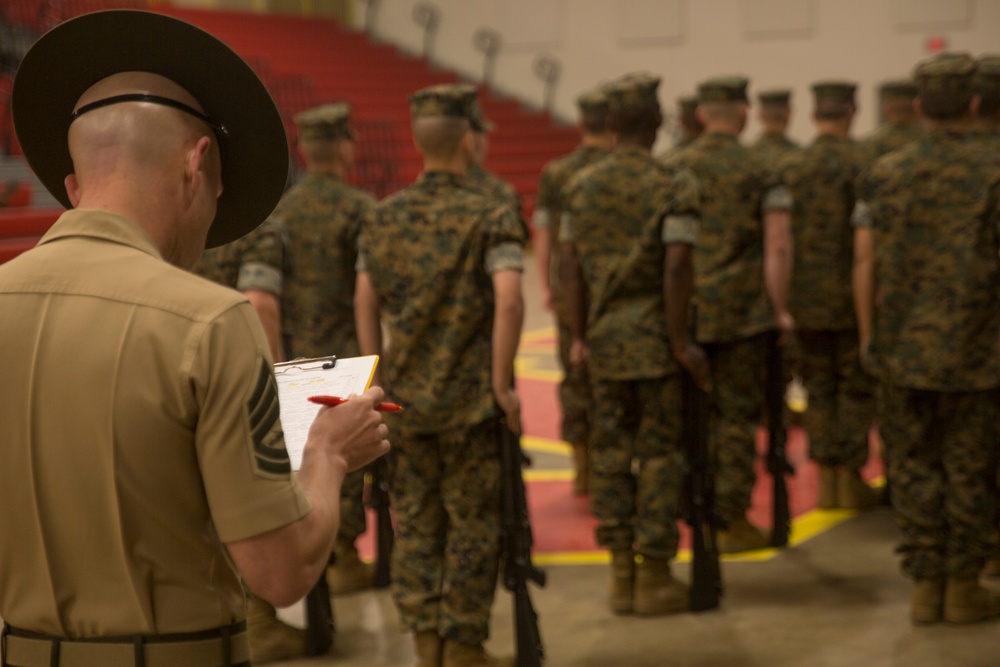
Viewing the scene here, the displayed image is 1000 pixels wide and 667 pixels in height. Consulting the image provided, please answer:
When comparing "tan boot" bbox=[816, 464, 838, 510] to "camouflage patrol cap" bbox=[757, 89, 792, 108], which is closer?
"tan boot" bbox=[816, 464, 838, 510]

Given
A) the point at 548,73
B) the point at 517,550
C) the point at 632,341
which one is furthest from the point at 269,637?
the point at 548,73

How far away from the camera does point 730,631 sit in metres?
3.87

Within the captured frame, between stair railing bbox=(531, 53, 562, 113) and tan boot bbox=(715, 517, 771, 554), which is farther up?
stair railing bbox=(531, 53, 562, 113)

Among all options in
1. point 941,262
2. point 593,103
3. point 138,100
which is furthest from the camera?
point 593,103

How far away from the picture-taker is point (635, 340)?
396 cm

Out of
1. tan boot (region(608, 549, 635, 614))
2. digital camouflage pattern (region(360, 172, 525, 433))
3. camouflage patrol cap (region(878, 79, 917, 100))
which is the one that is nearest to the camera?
digital camouflage pattern (region(360, 172, 525, 433))

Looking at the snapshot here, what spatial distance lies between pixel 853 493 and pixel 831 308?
0.89 metres

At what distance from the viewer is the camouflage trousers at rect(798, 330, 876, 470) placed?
5.11 metres

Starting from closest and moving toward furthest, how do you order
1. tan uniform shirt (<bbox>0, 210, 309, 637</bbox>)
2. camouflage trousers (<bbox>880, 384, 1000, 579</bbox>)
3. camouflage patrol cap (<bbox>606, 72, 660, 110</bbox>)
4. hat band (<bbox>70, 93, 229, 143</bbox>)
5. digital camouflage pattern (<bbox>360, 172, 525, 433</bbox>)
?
tan uniform shirt (<bbox>0, 210, 309, 637</bbox>), hat band (<bbox>70, 93, 229, 143</bbox>), digital camouflage pattern (<bbox>360, 172, 525, 433</bbox>), camouflage trousers (<bbox>880, 384, 1000, 579</bbox>), camouflage patrol cap (<bbox>606, 72, 660, 110</bbox>)

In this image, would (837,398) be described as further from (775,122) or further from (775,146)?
(775,122)

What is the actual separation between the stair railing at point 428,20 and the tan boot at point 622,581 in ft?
48.7

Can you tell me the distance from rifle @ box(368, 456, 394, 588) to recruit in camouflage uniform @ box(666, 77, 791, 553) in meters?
1.42

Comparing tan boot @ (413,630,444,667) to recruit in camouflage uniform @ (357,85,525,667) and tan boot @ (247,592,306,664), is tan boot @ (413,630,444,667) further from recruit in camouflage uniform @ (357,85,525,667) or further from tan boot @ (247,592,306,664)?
tan boot @ (247,592,306,664)


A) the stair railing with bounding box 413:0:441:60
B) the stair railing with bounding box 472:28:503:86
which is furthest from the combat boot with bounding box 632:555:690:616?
the stair railing with bounding box 413:0:441:60
